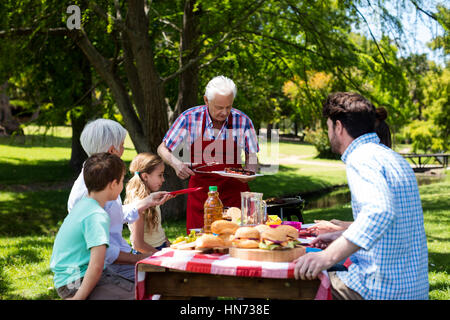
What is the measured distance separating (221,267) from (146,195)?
1577mm

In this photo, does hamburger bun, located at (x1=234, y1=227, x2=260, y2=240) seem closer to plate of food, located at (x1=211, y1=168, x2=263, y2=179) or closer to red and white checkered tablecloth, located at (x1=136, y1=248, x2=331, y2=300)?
red and white checkered tablecloth, located at (x1=136, y1=248, x2=331, y2=300)

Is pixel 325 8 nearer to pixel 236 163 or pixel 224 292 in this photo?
pixel 236 163

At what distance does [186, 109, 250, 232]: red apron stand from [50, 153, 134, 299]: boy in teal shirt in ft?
4.03

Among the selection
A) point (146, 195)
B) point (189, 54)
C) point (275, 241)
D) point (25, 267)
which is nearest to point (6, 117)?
point (189, 54)

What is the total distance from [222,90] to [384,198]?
6.32 ft

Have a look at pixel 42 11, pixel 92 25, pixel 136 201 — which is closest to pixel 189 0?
pixel 92 25

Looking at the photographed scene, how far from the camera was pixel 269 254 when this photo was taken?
2525mm

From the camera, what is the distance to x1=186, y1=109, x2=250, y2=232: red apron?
4164 mm

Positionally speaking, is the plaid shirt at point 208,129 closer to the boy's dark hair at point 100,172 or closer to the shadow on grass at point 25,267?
the boy's dark hair at point 100,172

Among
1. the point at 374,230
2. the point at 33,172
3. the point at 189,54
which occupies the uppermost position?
the point at 189,54

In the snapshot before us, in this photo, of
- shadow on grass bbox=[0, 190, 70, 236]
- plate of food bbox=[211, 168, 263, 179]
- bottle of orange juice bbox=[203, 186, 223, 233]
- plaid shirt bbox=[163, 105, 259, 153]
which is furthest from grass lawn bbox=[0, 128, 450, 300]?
bottle of orange juice bbox=[203, 186, 223, 233]

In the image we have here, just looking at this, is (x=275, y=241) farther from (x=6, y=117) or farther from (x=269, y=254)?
(x=6, y=117)

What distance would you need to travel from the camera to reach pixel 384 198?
227cm

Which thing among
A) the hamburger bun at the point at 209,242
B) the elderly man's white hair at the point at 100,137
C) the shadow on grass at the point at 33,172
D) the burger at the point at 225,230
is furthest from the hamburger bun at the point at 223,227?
the shadow on grass at the point at 33,172
